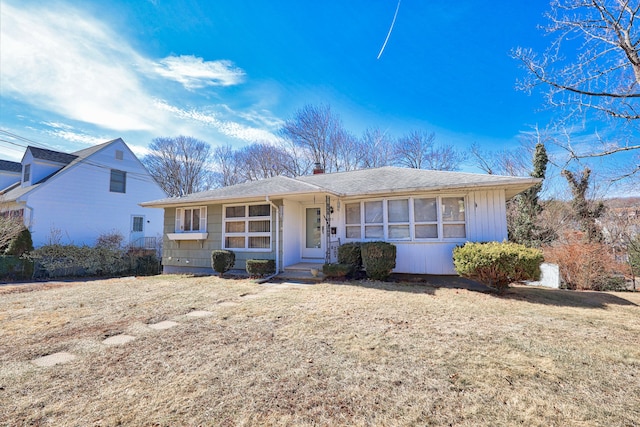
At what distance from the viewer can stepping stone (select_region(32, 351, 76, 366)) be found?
3.14 m

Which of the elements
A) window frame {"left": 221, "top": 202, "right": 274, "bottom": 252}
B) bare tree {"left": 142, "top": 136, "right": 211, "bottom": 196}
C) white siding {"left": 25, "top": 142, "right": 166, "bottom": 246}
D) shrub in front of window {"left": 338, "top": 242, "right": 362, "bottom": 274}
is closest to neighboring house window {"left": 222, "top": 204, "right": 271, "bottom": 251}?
window frame {"left": 221, "top": 202, "right": 274, "bottom": 252}

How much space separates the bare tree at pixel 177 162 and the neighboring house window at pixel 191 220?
A: 18.4m

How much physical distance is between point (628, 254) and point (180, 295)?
13211mm

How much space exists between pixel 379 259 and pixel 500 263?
279cm

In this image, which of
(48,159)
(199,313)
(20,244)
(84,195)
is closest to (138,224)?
(84,195)

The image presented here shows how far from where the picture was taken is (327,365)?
3.06m

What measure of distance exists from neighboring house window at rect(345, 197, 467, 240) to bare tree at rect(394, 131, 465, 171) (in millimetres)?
15060

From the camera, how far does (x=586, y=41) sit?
20.6 ft

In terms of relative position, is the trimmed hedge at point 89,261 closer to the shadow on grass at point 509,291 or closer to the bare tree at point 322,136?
the shadow on grass at point 509,291

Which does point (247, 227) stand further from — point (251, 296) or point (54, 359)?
point (54, 359)

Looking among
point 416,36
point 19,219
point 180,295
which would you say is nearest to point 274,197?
point 180,295

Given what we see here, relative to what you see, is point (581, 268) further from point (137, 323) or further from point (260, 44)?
point (260, 44)

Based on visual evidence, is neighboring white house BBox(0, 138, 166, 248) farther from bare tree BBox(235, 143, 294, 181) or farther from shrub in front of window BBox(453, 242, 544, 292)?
shrub in front of window BBox(453, 242, 544, 292)

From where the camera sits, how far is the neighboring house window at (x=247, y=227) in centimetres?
966
